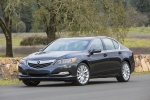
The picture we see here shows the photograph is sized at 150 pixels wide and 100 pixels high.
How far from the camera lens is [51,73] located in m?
16.1

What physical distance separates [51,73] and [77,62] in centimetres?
88

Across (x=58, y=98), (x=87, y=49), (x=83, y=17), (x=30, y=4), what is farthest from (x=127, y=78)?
(x=30, y=4)

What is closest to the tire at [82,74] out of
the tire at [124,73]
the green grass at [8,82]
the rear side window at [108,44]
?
the rear side window at [108,44]

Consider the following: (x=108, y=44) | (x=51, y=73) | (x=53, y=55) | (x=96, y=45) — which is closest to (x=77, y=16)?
(x=108, y=44)

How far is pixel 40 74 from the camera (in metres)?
16.2

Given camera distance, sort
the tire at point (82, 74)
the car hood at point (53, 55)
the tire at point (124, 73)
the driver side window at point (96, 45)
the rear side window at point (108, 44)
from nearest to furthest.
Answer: the car hood at point (53, 55) < the tire at point (82, 74) < the driver side window at point (96, 45) < the rear side window at point (108, 44) < the tire at point (124, 73)

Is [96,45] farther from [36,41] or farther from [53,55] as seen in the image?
[36,41]

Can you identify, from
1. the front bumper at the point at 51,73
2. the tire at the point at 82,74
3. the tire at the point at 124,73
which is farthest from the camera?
the tire at the point at 124,73

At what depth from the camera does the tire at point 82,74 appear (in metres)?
16.5

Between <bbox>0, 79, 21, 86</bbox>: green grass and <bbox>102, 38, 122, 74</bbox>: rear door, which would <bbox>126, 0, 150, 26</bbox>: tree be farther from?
<bbox>102, 38, 122, 74</bbox>: rear door

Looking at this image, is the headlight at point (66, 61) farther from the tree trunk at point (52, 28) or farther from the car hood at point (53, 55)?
the tree trunk at point (52, 28)

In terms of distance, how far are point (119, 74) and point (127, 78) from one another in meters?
0.50

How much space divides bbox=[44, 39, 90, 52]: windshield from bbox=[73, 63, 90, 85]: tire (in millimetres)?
687

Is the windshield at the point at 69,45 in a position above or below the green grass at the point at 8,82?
above
